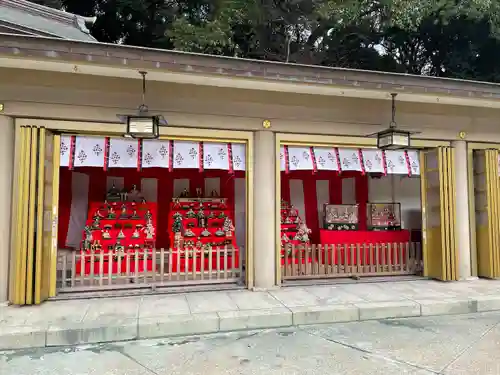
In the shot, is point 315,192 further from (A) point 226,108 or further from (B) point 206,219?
(A) point 226,108

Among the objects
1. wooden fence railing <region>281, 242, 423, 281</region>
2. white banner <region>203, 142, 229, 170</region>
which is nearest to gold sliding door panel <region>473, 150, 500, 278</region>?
wooden fence railing <region>281, 242, 423, 281</region>

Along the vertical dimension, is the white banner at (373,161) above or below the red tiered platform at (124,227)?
above

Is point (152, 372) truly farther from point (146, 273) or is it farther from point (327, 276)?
point (327, 276)

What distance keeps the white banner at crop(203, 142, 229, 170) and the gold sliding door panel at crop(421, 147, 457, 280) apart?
4.05m

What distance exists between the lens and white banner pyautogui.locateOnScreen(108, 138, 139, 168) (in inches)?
243

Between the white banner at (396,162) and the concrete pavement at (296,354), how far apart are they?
3.14 meters

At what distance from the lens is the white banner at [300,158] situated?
22.5ft

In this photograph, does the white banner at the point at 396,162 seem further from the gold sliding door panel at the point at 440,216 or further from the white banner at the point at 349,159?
the white banner at the point at 349,159

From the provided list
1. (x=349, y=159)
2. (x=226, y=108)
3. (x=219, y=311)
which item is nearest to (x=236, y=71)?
(x=226, y=108)

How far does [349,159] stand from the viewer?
7.13 metres

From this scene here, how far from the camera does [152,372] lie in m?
3.68

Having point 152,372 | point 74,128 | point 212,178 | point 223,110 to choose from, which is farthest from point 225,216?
point 152,372

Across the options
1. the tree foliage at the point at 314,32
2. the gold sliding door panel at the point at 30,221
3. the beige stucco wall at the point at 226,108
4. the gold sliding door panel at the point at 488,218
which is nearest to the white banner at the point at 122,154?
the beige stucco wall at the point at 226,108

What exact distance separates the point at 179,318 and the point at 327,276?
3413 millimetres
